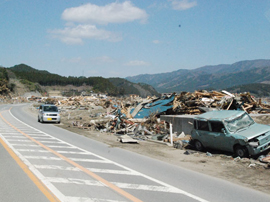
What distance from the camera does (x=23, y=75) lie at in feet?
543

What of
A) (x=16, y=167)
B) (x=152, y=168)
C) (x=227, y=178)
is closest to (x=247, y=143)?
(x=227, y=178)

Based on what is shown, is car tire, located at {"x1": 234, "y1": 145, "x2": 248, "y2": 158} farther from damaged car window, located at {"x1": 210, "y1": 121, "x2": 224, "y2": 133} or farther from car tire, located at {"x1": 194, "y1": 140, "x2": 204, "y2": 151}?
car tire, located at {"x1": 194, "y1": 140, "x2": 204, "y2": 151}

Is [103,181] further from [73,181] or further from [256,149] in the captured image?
[256,149]

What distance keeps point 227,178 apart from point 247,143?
101 inches

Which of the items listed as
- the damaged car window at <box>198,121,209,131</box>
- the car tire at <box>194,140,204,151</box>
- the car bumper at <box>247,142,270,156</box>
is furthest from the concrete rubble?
the car bumper at <box>247,142,270,156</box>

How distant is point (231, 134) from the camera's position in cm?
1073

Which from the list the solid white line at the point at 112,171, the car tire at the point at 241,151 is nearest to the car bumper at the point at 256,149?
the car tire at the point at 241,151

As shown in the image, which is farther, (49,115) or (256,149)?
(49,115)

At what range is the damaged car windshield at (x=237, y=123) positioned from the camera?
11.1 m

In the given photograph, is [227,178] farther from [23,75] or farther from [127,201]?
[23,75]

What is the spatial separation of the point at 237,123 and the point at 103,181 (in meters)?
6.66

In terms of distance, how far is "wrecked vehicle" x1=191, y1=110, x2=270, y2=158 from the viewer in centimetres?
1007

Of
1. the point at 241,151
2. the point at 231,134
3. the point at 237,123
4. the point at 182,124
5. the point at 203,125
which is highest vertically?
the point at 237,123

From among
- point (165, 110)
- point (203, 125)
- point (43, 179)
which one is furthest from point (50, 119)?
point (43, 179)
